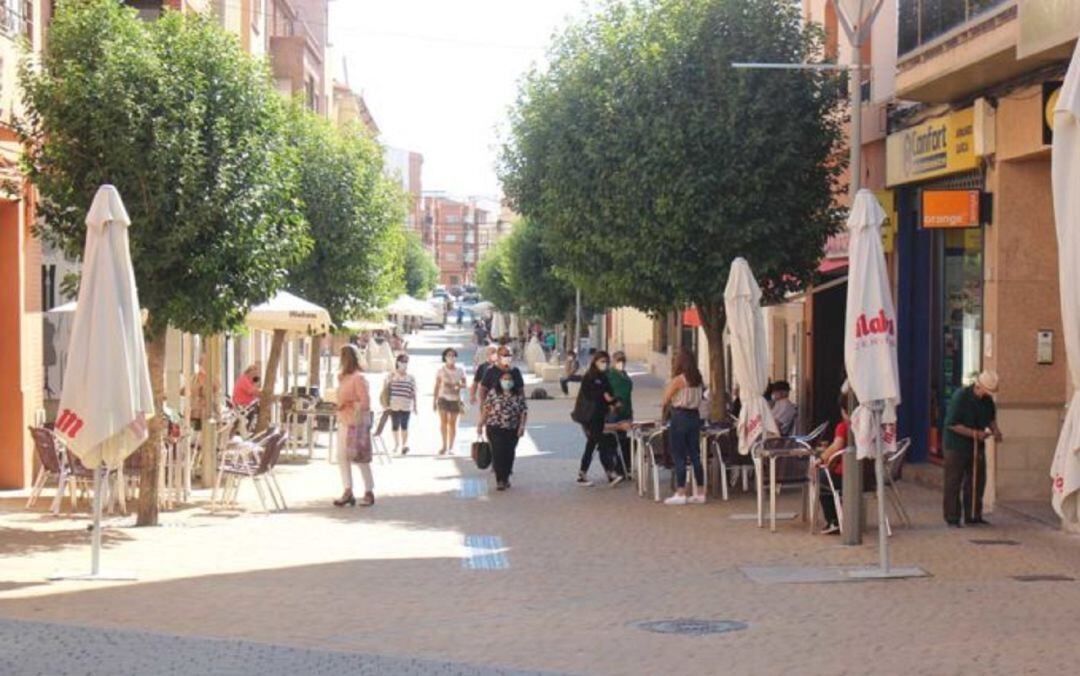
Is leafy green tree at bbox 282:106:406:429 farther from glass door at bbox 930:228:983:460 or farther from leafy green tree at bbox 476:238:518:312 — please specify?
leafy green tree at bbox 476:238:518:312

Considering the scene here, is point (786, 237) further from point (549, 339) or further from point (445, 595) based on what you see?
point (549, 339)

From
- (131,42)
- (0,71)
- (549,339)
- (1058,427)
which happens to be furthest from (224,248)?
(549,339)

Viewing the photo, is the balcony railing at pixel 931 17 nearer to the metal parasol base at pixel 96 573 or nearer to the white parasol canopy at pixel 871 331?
the white parasol canopy at pixel 871 331

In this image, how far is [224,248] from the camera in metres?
17.2

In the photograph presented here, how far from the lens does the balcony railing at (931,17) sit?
17891mm

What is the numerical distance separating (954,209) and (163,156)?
872 cm

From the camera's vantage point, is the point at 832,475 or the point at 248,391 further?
the point at 248,391

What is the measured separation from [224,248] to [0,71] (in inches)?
197

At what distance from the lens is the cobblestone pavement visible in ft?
33.6

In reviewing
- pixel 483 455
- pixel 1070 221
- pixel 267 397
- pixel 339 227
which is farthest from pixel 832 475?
pixel 339 227

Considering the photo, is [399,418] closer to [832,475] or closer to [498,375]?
[498,375]

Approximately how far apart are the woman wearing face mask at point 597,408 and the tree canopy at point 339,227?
38.0ft

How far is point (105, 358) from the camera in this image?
13906mm

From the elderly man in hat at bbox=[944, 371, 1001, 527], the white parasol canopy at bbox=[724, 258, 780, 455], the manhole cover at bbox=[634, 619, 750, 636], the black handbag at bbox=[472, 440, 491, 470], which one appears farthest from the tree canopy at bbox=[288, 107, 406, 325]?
the manhole cover at bbox=[634, 619, 750, 636]
